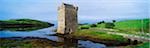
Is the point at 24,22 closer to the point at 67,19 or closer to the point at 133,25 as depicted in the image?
the point at 67,19

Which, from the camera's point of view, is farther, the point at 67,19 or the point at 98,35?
the point at 98,35

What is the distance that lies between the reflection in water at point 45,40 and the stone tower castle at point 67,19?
17 centimetres

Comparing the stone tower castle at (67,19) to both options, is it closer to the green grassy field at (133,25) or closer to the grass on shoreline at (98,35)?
the grass on shoreline at (98,35)

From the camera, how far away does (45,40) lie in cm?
924

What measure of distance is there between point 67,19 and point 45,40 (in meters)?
0.52

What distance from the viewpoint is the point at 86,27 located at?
9.70 metres

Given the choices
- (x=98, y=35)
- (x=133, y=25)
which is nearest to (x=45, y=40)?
(x=98, y=35)

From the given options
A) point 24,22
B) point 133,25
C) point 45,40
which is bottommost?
point 45,40

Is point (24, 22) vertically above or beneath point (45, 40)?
above

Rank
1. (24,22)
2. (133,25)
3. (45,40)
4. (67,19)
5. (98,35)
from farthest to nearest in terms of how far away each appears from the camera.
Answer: (98,35)
(133,25)
(67,19)
(45,40)
(24,22)

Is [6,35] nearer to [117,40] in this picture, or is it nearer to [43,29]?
[43,29]

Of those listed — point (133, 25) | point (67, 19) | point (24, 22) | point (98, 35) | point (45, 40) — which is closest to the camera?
point (24, 22)

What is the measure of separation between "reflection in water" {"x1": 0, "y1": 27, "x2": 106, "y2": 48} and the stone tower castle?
0.17m

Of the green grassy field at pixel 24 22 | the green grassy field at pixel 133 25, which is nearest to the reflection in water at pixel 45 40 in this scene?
the green grassy field at pixel 24 22
